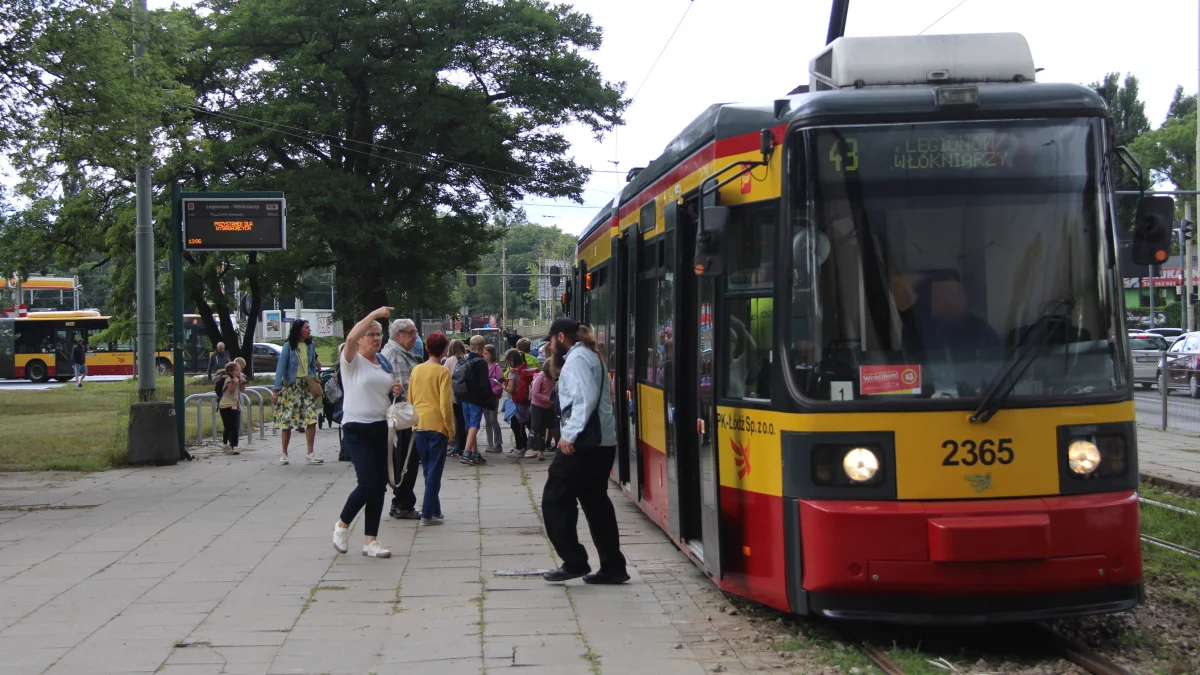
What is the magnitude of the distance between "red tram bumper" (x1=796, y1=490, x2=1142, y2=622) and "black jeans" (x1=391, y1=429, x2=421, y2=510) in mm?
5314

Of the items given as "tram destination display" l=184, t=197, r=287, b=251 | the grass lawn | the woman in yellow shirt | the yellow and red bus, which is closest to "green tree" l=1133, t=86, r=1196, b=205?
the yellow and red bus

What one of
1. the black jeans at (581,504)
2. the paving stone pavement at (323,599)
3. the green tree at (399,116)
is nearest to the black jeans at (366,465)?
the paving stone pavement at (323,599)

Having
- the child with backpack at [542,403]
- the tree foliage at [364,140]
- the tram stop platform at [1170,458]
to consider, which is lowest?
the tram stop platform at [1170,458]

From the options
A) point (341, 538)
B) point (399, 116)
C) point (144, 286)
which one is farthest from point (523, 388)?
point (399, 116)

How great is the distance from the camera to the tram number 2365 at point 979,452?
590 centimetres

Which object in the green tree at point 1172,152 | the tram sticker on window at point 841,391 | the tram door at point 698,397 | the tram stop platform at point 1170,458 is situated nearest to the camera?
the tram sticker on window at point 841,391

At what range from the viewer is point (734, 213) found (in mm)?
Answer: 6750

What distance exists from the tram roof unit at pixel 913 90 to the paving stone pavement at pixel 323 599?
277 cm

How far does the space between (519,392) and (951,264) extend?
A: 1103 centimetres

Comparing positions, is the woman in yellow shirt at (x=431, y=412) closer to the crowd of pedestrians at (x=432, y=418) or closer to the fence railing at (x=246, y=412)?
the crowd of pedestrians at (x=432, y=418)

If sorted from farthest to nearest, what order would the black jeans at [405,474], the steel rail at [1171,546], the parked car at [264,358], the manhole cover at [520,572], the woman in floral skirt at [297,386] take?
the parked car at [264,358]
the woman in floral skirt at [297,386]
the black jeans at [405,474]
the steel rail at [1171,546]
the manhole cover at [520,572]

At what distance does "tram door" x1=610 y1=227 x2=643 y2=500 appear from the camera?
32.2 feet

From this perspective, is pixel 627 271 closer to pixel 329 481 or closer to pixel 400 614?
pixel 400 614

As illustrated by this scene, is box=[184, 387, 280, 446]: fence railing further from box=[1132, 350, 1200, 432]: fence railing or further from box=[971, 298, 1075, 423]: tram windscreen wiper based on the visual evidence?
box=[1132, 350, 1200, 432]: fence railing
